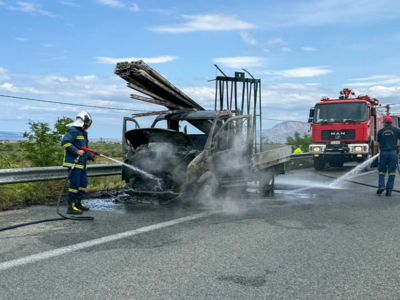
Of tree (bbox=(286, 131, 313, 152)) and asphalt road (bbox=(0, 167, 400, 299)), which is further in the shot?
tree (bbox=(286, 131, 313, 152))

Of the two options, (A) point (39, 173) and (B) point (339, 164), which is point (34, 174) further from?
(B) point (339, 164)

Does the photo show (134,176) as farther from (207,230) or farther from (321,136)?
(321,136)

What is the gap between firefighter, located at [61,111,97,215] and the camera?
692 cm

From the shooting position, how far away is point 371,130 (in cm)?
1808

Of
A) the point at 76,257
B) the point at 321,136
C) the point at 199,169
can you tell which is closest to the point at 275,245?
the point at 76,257

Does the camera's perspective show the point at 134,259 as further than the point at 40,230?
No

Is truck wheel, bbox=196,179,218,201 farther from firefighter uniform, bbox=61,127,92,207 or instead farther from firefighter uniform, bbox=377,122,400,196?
firefighter uniform, bbox=377,122,400,196

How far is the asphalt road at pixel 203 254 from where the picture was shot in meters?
3.57

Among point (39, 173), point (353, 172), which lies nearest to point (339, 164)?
point (353, 172)

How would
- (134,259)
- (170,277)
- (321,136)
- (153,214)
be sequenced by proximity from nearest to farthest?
(170,277)
(134,259)
(153,214)
(321,136)

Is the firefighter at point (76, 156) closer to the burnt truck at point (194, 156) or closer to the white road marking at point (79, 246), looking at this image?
the burnt truck at point (194, 156)

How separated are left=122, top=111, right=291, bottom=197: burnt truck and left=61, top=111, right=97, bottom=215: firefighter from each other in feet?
3.93

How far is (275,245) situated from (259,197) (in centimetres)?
427

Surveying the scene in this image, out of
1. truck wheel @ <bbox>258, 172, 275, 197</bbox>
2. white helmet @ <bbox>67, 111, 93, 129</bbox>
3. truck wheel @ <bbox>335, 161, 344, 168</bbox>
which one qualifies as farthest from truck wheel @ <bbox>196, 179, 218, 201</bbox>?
truck wheel @ <bbox>335, 161, 344, 168</bbox>
